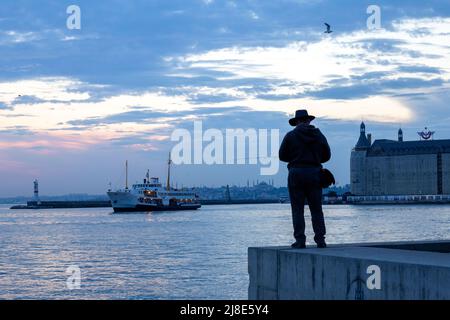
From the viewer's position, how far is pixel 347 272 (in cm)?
871

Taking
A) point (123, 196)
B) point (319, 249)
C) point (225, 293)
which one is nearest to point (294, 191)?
point (319, 249)

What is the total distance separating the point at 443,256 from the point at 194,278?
21338 millimetres

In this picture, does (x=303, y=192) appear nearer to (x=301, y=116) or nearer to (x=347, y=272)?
(x=301, y=116)

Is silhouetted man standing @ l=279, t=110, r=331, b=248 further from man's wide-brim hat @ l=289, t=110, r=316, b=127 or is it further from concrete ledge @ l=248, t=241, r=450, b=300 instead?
concrete ledge @ l=248, t=241, r=450, b=300

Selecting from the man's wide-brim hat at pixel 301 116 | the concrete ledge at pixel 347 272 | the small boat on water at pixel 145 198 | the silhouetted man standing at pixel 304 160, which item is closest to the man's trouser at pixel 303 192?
the silhouetted man standing at pixel 304 160

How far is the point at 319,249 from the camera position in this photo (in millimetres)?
10289

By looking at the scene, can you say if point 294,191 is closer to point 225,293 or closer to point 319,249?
point 319,249

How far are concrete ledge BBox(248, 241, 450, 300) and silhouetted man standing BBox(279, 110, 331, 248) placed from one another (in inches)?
24.3

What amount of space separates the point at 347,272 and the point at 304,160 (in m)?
2.16

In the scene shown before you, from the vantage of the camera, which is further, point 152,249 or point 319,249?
point 152,249

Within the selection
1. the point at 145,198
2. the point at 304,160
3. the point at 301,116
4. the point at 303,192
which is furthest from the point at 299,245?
the point at 145,198

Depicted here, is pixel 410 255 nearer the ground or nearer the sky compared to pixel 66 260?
nearer the sky

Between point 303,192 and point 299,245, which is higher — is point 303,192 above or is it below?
above
